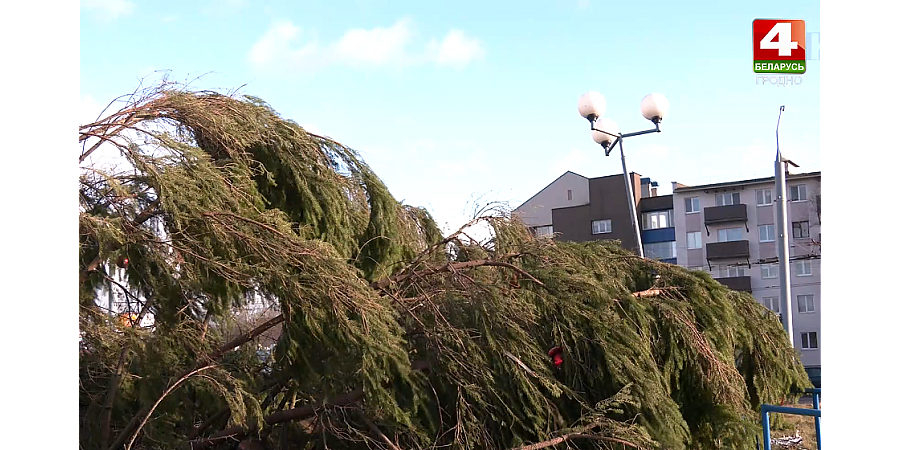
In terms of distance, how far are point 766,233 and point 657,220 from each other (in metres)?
2.80

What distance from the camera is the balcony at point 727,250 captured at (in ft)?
60.7

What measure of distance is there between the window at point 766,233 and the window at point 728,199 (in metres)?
0.76

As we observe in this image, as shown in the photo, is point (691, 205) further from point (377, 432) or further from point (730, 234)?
point (377, 432)

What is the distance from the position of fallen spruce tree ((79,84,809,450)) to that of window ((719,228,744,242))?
1682 cm

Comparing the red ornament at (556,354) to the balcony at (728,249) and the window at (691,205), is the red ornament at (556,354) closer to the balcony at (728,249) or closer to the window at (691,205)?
the balcony at (728,249)

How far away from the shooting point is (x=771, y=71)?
3436mm

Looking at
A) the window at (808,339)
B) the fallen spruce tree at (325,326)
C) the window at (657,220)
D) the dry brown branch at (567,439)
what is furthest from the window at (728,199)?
the dry brown branch at (567,439)

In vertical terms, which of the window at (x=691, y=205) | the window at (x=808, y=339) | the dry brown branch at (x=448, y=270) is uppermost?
the window at (x=691, y=205)

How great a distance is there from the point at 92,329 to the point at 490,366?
1.48 metres

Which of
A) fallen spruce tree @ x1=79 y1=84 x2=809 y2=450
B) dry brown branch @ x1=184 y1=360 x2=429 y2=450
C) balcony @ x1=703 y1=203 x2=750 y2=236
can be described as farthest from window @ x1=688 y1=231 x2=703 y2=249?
dry brown branch @ x1=184 y1=360 x2=429 y2=450

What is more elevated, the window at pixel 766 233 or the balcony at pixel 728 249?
the window at pixel 766 233

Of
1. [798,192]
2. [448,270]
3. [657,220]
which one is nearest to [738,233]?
[657,220]
